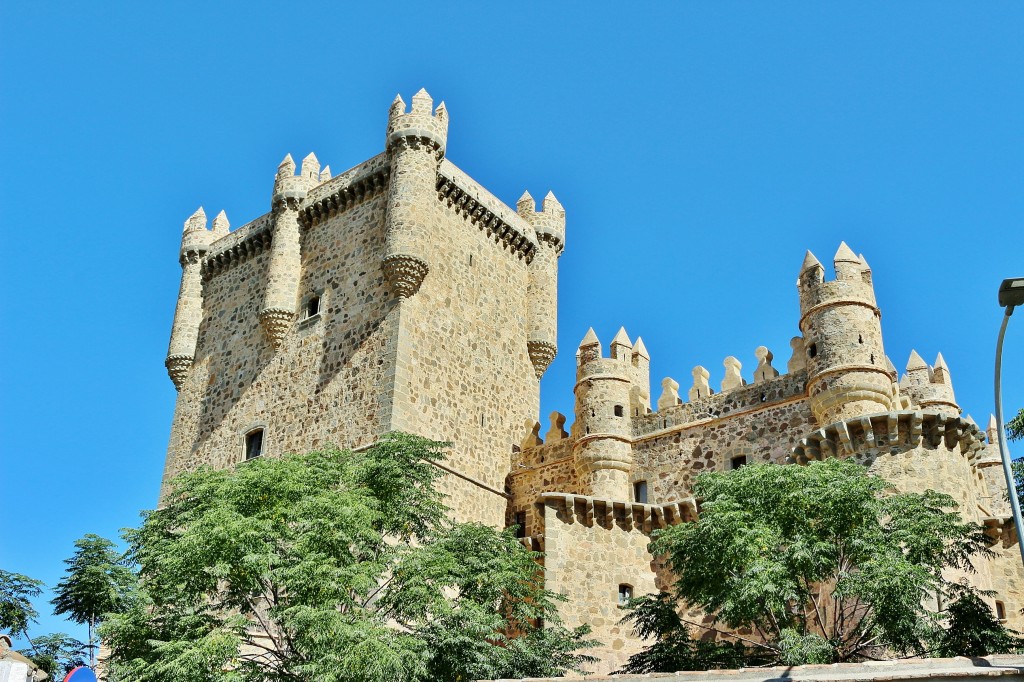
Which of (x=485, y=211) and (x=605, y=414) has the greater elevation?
(x=485, y=211)

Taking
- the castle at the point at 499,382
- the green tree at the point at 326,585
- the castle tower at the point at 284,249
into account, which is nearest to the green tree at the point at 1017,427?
the castle at the point at 499,382

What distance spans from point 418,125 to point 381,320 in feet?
19.1

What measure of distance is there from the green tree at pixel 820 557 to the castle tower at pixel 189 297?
19.9 m

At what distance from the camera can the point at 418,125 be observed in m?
29.2

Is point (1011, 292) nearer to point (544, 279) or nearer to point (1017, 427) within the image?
point (1017, 427)

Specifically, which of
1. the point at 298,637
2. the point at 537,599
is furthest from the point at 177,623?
the point at 537,599

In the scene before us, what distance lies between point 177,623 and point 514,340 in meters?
15.6

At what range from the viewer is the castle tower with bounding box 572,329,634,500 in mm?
26844

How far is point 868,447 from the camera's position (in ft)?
67.6

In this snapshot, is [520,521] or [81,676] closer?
[81,676]

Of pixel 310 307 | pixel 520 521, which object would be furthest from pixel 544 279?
pixel 520 521

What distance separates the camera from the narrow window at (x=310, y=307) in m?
30.2

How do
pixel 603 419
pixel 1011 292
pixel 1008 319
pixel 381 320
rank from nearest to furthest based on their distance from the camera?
pixel 1011 292, pixel 1008 319, pixel 603 419, pixel 381 320

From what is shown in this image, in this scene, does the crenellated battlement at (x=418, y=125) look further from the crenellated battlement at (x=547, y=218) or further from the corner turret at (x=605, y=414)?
the corner turret at (x=605, y=414)
